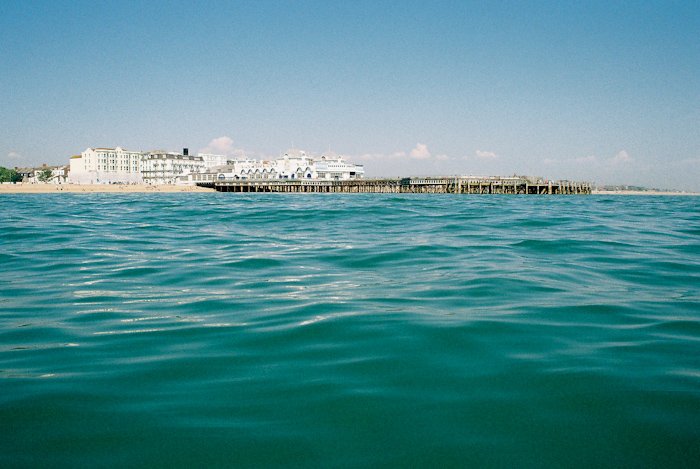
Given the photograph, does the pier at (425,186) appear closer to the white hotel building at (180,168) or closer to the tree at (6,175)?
the white hotel building at (180,168)

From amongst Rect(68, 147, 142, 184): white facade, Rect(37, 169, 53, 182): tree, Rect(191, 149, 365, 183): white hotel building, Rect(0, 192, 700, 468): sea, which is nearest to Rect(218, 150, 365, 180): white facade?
Rect(191, 149, 365, 183): white hotel building

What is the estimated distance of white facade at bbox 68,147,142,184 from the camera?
354 feet

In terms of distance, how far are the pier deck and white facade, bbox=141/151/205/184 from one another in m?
34.7

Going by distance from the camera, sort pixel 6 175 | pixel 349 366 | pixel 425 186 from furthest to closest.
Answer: pixel 6 175 → pixel 425 186 → pixel 349 366

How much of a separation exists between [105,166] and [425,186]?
84.8 metres

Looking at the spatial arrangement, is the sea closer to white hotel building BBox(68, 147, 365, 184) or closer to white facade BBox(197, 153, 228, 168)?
white hotel building BBox(68, 147, 365, 184)

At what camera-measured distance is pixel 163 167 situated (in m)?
117

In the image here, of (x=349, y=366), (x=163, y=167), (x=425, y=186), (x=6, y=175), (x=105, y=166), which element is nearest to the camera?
(x=349, y=366)

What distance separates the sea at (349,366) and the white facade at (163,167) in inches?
4558

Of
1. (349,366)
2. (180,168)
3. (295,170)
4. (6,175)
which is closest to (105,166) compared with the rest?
(180,168)

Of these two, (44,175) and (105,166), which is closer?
(105,166)

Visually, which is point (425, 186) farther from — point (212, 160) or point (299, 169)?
point (212, 160)

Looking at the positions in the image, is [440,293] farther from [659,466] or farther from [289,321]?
[659,466]

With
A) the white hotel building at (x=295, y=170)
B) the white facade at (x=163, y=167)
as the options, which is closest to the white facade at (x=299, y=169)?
the white hotel building at (x=295, y=170)
